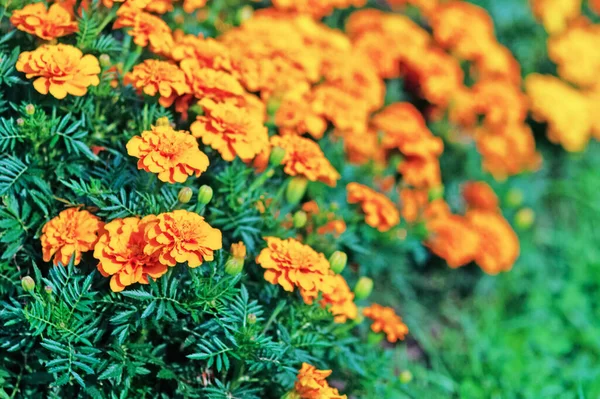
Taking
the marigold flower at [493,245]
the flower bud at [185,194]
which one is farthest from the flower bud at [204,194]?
the marigold flower at [493,245]

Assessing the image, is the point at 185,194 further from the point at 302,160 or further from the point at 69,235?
the point at 302,160

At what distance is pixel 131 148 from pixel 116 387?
0.59m

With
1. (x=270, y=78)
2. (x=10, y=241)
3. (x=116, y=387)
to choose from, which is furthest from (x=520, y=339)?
(x=10, y=241)

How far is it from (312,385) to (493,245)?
1.56m

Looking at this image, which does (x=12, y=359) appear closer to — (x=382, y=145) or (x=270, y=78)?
(x=270, y=78)

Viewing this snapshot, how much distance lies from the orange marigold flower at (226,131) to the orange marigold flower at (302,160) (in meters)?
0.15

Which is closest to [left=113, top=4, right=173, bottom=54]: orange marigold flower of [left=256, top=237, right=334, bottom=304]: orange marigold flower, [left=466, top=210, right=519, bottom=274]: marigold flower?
[left=256, top=237, right=334, bottom=304]: orange marigold flower

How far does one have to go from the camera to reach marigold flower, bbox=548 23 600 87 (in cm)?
398

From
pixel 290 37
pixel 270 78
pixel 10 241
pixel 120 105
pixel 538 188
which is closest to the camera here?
pixel 10 241

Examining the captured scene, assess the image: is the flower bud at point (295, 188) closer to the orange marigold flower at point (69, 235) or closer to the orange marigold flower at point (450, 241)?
the orange marigold flower at point (69, 235)

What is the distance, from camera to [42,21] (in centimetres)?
182

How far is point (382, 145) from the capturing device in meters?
2.75

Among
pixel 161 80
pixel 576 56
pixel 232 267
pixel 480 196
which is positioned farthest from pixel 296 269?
pixel 576 56

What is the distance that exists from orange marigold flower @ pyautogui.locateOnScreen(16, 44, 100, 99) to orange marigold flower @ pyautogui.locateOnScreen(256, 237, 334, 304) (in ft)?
2.09
